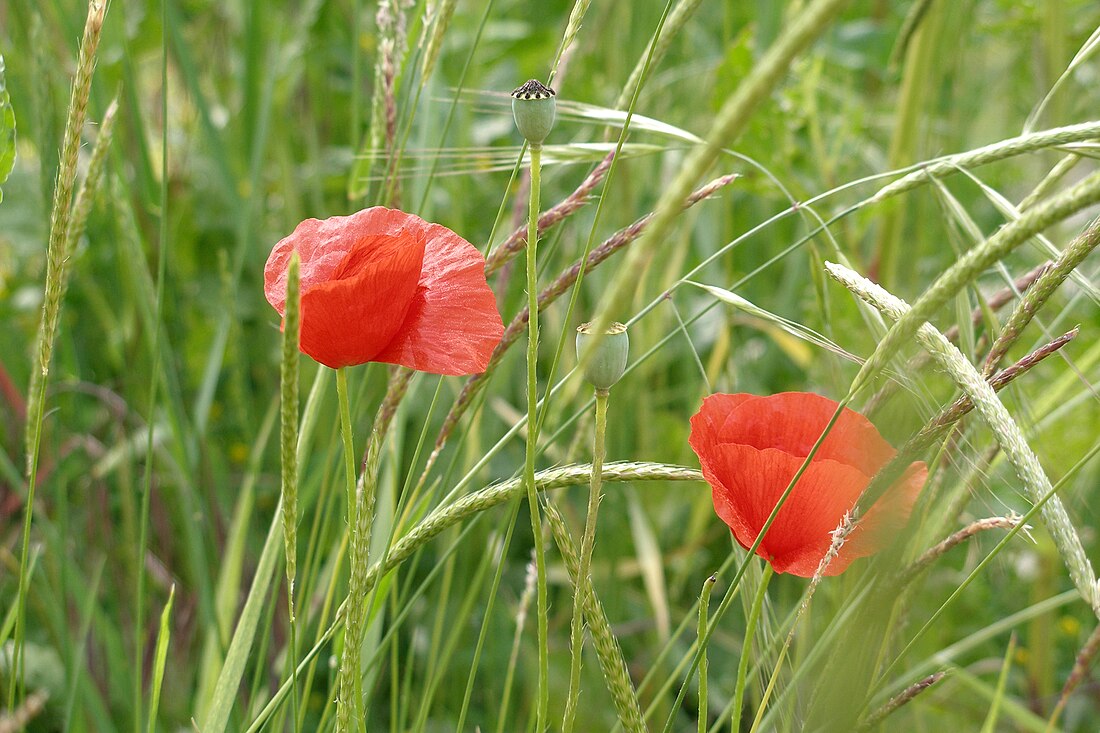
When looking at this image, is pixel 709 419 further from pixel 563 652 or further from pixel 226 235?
pixel 226 235

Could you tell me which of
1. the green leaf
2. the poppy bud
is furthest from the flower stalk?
the green leaf

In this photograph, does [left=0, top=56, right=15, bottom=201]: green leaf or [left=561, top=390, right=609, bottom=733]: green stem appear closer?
[left=561, top=390, right=609, bottom=733]: green stem

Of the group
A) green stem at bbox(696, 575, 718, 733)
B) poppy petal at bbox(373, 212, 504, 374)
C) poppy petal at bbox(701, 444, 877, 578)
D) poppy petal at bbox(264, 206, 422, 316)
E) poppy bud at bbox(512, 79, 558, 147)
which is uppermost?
poppy bud at bbox(512, 79, 558, 147)

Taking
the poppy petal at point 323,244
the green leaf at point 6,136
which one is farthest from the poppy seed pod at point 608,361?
the green leaf at point 6,136

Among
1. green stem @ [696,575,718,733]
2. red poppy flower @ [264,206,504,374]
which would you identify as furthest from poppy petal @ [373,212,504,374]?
green stem @ [696,575,718,733]

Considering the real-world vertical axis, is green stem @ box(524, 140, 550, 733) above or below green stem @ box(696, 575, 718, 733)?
above

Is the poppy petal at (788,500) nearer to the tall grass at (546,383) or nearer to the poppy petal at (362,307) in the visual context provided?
the tall grass at (546,383)

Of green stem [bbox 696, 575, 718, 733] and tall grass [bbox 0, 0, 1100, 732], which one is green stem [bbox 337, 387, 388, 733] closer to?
tall grass [bbox 0, 0, 1100, 732]

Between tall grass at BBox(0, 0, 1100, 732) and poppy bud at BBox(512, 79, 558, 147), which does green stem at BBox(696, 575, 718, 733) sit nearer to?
tall grass at BBox(0, 0, 1100, 732)
